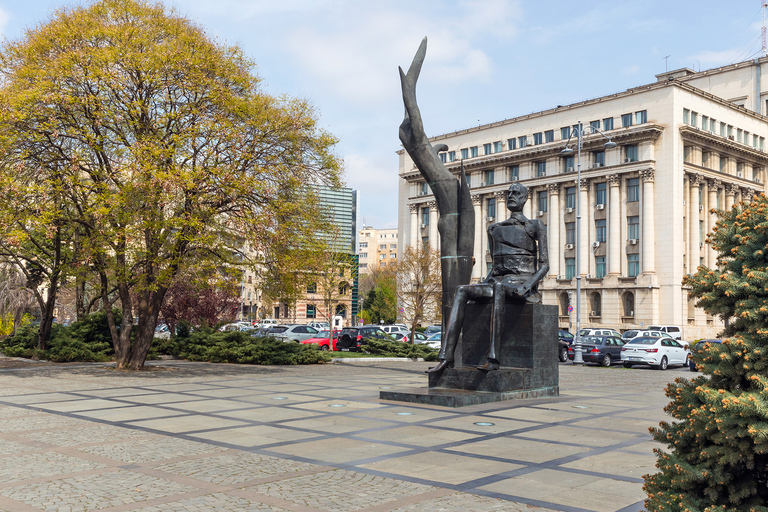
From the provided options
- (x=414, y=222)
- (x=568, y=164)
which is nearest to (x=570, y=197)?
(x=568, y=164)

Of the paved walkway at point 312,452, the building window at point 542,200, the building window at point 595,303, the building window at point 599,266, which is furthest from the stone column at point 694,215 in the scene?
the paved walkway at point 312,452

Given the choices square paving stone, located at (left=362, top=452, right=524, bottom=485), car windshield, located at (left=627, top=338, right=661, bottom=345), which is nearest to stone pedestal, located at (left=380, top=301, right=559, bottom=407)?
square paving stone, located at (left=362, top=452, right=524, bottom=485)

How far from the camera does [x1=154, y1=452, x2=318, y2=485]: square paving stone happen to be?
22.2 ft

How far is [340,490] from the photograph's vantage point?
20.7 ft

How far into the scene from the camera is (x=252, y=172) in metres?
18.4

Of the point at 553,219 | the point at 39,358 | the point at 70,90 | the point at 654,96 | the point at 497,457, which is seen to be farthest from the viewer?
the point at 553,219

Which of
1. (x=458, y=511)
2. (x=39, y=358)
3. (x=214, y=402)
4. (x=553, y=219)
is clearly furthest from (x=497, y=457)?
(x=553, y=219)

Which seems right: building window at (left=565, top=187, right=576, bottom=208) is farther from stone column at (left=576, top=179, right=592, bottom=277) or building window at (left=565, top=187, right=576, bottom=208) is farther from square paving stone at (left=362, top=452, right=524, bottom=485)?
square paving stone at (left=362, top=452, right=524, bottom=485)

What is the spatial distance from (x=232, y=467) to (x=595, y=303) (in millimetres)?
59684

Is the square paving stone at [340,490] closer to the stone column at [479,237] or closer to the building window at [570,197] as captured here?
the building window at [570,197]

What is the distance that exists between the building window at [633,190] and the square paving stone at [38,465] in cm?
5984

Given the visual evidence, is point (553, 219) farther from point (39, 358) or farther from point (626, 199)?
point (39, 358)

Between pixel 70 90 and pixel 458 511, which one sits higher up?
pixel 70 90

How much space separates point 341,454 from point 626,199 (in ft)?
193
